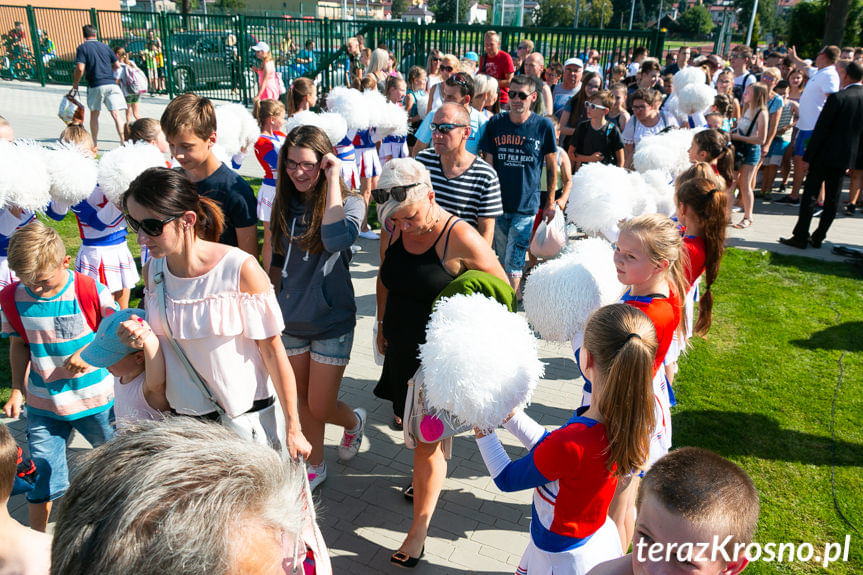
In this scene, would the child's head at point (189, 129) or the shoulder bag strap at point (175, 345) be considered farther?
the child's head at point (189, 129)

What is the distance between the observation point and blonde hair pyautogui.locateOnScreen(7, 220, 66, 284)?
2807 mm

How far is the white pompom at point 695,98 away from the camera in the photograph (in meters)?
7.54

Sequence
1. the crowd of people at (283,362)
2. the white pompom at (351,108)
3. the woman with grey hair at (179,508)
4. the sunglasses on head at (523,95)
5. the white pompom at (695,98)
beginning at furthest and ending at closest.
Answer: the white pompom at (695,98) → the white pompom at (351,108) → the sunglasses on head at (523,95) → the crowd of people at (283,362) → the woman with grey hair at (179,508)

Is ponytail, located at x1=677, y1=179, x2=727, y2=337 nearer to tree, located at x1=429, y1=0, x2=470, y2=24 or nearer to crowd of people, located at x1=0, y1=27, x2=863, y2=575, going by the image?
crowd of people, located at x1=0, y1=27, x2=863, y2=575

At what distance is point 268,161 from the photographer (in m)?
5.91

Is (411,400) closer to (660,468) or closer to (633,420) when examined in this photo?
(633,420)

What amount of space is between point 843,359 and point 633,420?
4458 millimetres

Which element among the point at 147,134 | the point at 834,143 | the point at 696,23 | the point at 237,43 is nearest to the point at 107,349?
the point at 147,134

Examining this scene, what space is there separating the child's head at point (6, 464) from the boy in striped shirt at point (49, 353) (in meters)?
1.05

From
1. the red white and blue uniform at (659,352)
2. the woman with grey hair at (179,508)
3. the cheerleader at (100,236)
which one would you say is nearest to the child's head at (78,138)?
the cheerleader at (100,236)

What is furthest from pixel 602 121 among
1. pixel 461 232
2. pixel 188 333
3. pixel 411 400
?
pixel 188 333

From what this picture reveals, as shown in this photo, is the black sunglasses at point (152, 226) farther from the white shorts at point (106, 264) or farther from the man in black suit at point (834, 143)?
the man in black suit at point (834, 143)

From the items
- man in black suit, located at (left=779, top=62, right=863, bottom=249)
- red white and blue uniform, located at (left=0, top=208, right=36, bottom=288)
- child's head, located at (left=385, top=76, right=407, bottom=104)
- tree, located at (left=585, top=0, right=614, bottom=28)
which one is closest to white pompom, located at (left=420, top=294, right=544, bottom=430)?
red white and blue uniform, located at (left=0, top=208, right=36, bottom=288)

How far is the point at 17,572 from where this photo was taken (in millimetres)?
1790
